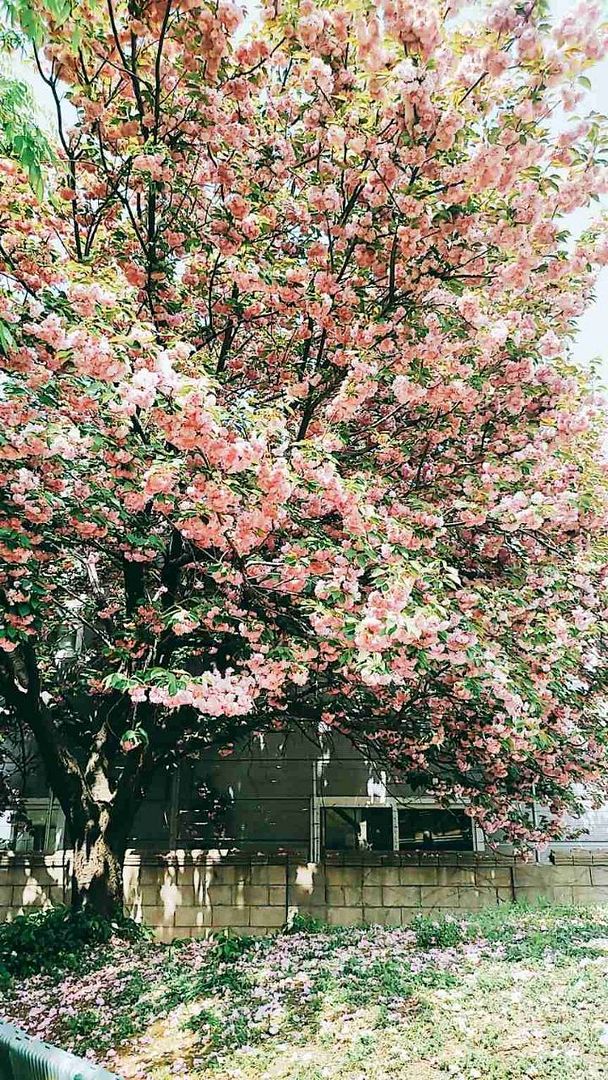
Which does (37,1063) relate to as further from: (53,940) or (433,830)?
(433,830)

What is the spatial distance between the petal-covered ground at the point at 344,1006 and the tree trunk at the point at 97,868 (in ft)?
1.90

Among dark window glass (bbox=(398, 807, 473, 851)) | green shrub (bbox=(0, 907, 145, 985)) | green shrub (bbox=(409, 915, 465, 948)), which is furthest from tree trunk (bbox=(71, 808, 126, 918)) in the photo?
dark window glass (bbox=(398, 807, 473, 851))

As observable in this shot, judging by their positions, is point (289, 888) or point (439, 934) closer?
point (439, 934)

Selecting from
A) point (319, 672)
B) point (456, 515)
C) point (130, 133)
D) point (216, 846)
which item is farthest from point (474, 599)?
point (216, 846)

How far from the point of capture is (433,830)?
11836 mm

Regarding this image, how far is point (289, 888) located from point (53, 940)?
3138mm

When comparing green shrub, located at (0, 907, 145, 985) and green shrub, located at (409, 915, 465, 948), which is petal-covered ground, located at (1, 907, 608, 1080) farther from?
green shrub, located at (0, 907, 145, 985)

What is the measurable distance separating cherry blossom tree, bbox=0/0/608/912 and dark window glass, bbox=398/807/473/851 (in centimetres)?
451

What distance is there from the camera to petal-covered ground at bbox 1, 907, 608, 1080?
4.68 meters

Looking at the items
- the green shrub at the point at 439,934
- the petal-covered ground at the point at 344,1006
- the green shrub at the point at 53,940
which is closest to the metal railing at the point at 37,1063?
the petal-covered ground at the point at 344,1006

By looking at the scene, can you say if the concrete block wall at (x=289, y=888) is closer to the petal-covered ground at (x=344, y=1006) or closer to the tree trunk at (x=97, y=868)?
the tree trunk at (x=97, y=868)

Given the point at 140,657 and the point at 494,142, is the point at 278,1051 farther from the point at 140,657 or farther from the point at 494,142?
the point at 494,142

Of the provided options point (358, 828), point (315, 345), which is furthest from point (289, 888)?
point (315, 345)

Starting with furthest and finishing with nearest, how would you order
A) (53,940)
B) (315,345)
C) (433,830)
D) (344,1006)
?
(433,830) → (53,940) → (315,345) → (344,1006)
